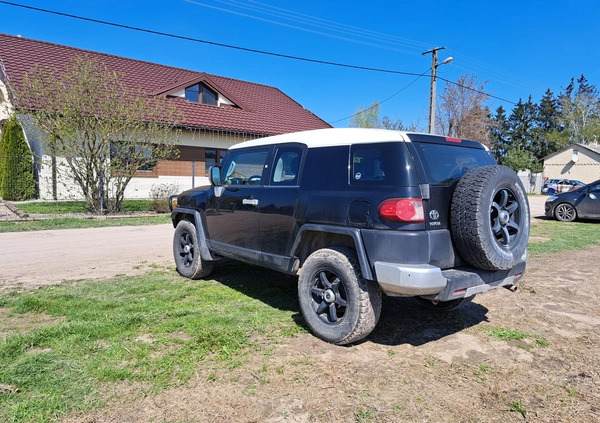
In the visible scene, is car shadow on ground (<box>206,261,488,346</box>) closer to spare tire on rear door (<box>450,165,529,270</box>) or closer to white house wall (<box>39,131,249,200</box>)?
spare tire on rear door (<box>450,165,529,270</box>)

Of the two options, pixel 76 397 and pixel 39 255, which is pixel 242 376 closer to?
pixel 76 397

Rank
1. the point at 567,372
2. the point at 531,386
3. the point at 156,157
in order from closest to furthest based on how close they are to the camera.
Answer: the point at 531,386, the point at 567,372, the point at 156,157

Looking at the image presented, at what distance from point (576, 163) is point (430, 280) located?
5255cm

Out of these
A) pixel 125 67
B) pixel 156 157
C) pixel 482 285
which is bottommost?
pixel 482 285

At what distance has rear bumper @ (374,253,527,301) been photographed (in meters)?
3.22

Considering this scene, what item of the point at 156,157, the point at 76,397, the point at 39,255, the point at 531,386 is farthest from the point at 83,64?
the point at 531,386

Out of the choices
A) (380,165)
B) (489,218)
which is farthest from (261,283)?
(489,218)

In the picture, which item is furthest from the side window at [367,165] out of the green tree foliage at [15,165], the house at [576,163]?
the house at [576,163]

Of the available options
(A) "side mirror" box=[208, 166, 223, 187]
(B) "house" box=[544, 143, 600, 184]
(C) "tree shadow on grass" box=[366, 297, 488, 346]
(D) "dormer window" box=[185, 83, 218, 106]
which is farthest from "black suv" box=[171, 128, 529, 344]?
(B) "house" box=[544, 143, 600, 184]

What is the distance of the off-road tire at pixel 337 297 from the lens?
3.54 meters

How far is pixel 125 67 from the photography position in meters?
22.2

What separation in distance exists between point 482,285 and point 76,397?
3.16 metres

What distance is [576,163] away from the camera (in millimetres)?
46438

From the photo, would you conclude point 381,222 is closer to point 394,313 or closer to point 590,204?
point 394,313
